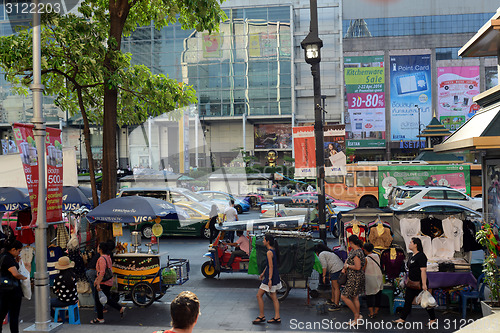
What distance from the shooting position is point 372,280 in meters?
9.10

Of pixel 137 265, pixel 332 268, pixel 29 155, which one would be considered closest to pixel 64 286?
pixel 137 265

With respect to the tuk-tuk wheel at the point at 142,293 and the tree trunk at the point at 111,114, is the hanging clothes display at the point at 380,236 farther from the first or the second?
the tree trunk at the point at 111,114

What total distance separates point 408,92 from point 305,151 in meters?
55.8

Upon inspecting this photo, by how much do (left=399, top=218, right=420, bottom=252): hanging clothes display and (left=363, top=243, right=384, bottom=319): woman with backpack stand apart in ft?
5.71

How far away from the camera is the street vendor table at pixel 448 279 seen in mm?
9508

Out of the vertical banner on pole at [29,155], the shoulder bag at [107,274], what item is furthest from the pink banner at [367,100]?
the vertical banner on pole at [29,155]

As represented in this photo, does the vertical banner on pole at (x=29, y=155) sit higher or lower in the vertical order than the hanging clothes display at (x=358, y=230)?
higher

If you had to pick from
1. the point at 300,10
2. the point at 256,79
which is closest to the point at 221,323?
the point at 256,79

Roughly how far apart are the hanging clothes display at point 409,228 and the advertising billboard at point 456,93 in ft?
184

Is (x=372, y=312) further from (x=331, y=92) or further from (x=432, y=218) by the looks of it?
(x=331, y=92)

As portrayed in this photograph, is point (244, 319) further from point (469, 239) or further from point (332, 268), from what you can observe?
point (469, 239)

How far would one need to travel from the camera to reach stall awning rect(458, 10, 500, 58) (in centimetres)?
842

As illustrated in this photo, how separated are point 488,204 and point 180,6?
8.74 meters

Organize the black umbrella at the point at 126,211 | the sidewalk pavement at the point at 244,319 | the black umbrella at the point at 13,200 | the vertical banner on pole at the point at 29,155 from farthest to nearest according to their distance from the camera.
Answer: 1. the black umbrella at the point at 13,200
2. the black umbrella at the point at 126,211
3. the sidewalk pavement at the point at 244,319
4. the vertical banner on pole at the point at 29,155
